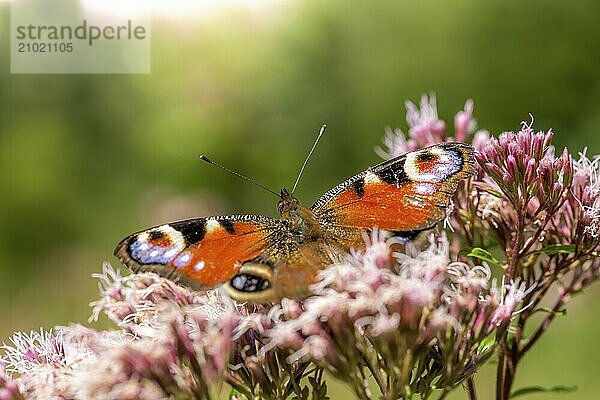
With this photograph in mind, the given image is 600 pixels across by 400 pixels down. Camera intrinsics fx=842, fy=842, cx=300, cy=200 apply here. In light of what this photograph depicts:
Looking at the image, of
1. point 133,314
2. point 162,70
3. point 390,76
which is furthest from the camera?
point 162,70

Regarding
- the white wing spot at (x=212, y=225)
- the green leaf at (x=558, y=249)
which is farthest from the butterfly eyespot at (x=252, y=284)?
the green leaf at (x=558, y=249)

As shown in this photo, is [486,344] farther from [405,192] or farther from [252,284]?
[252,284]

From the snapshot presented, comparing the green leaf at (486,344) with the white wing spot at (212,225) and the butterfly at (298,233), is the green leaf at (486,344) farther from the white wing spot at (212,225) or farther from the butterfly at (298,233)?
the white wing spot at (212,225)

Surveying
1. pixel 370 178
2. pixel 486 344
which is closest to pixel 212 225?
pixel 370 178

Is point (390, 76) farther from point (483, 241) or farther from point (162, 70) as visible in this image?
point (483, 241)

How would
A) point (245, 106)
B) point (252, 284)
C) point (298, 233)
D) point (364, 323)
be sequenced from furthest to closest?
point (245, 106)
point (298, 233)
point (252, 284)
point (364, 323)

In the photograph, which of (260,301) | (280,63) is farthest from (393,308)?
(280,63)
